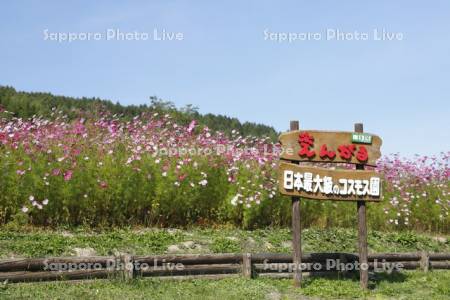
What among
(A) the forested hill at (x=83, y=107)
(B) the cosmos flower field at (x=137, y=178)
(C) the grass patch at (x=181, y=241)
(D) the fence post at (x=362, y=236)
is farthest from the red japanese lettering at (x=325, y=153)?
(A) the forested hill at (x=83, y=107)

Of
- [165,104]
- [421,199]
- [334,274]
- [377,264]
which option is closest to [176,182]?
[334,274]

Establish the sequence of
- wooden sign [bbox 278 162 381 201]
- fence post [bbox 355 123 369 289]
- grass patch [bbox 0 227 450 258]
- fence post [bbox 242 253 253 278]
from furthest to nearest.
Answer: grass patch [bbox 0 227 450 258]
fence post [bbox 242 253 253 278]
fence post [bbox 355 123 369 289]
wooden sign [bbox 278 162 381 201]

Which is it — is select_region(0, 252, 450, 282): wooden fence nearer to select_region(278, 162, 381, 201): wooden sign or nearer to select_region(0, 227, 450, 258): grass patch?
select_region(0, 227, 450, 258): grass patch

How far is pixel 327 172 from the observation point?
9609 millimetres

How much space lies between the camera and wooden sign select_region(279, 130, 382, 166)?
942 centimetres

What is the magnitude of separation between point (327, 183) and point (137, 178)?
4.74 meters

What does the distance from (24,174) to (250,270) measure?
545 cm

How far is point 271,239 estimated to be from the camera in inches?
475

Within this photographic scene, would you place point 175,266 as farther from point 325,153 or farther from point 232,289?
point 325,153

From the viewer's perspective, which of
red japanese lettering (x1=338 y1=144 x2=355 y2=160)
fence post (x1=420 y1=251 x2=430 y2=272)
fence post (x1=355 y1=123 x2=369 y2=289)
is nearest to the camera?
red japanese lettering (x1=338 y1=144 x2=355 y2=160)

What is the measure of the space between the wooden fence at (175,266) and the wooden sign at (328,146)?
7.23ft

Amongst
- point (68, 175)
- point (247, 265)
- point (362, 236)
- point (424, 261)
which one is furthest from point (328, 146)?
point (68, 175)

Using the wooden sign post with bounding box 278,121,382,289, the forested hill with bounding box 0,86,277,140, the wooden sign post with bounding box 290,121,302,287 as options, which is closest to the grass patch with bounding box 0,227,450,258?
the wooden sign post with bounding box 290,121,302,287

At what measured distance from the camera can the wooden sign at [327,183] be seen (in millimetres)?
9398
